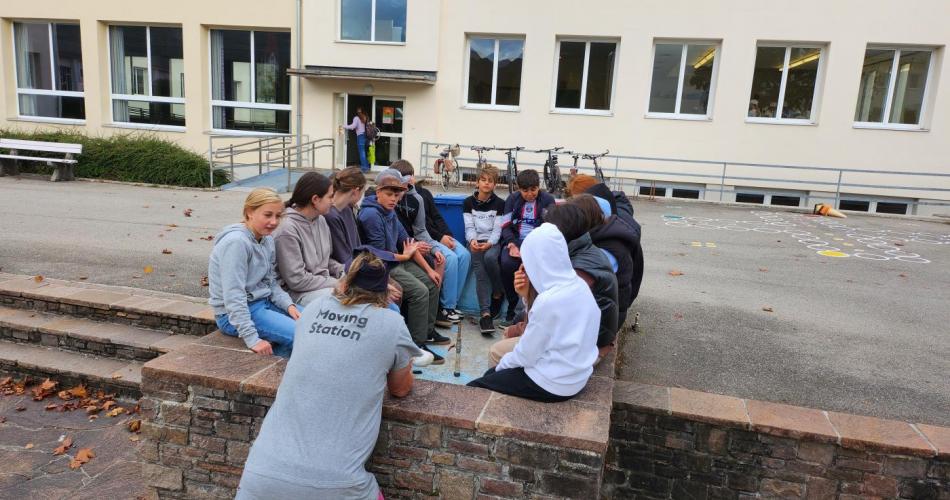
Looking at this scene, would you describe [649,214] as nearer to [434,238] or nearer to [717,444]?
[434,238]

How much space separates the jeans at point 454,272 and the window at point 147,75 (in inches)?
634

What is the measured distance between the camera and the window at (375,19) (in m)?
17.1

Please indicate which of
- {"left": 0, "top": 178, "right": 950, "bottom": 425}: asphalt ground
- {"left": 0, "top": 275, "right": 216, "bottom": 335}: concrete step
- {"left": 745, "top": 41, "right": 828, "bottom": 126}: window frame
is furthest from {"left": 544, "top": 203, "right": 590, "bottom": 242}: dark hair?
{"left": 745, "top": 41, "right": 828, "bottom": 126}: window frame

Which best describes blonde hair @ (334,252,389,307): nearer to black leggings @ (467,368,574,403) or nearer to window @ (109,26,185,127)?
black leggings @ (467,368,574,403)

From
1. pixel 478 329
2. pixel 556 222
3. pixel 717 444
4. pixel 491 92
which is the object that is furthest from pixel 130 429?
pixel 491 92

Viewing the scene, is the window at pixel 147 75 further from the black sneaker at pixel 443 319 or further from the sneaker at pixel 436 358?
the sneaker at pixel 436 358

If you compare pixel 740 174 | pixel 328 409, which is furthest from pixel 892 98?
pixel 328 409

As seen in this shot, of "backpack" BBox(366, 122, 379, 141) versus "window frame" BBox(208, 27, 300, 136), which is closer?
"backpack" BBox(366, 122, 379, 141)

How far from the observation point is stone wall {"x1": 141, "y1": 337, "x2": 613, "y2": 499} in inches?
112

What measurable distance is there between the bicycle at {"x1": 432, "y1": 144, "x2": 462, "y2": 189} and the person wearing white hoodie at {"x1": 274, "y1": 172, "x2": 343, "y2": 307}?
10.8m

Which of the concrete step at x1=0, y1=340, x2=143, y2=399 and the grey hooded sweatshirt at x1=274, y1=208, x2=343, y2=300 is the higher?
the grey hooded sweatshirt at x1=274, y1=208, x2=343, y2=300

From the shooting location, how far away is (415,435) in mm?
3021

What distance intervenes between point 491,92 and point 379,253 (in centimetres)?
1315

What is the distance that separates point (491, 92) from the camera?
56.6 feet
